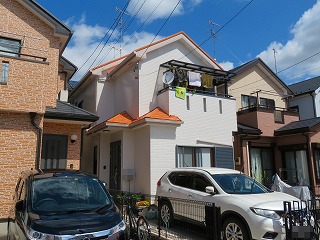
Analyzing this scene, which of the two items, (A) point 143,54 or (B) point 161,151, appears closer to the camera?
(B) point 161,151

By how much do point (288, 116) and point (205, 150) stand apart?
Result: 22.4 feet

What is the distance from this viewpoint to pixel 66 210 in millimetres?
4750

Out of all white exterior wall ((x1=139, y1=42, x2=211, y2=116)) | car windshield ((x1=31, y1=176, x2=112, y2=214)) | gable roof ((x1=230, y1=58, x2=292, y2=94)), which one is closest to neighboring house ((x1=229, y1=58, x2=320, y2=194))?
gable roof ((x1=230, y1=58, x2=292, y2=94))

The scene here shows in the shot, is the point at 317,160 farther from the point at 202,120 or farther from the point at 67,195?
the point at 67,195

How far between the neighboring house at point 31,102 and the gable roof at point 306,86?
16.8m

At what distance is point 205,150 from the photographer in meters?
12.9

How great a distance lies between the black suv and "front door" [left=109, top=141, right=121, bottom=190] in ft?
23.7

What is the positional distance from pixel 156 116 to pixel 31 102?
4.79 meters

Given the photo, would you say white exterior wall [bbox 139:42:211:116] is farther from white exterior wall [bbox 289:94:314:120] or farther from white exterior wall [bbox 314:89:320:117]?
white exterior wall [bbox 314:89:320:117]

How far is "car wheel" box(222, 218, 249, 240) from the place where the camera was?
230 inches

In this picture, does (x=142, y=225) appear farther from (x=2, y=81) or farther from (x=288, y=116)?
(x=288, y=116)

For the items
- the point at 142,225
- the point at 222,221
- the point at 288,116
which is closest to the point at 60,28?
the point at 142,225

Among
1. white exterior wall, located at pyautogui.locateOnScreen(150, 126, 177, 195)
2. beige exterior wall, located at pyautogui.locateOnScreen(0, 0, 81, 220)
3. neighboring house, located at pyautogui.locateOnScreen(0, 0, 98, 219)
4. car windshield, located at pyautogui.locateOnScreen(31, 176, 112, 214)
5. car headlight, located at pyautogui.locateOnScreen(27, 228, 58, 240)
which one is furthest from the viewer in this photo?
white exterior wall, located at pyautogui.locateOnScreen(150, 126, 177, 195)

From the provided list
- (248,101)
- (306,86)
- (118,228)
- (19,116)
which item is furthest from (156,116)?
(306,86)
